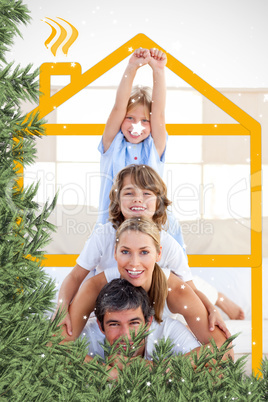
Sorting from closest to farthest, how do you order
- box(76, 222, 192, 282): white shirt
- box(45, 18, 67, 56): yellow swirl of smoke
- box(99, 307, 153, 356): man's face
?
box(99, 307, 153, 356): man's face → box(76, 222, 192, 282): white shirt → box(45, 18, 67, 56): yellow swirl of smoke

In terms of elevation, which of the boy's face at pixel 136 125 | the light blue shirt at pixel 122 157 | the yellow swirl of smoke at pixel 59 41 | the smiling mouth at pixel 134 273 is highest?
the yellow swirl of smoke at pixel 59 41

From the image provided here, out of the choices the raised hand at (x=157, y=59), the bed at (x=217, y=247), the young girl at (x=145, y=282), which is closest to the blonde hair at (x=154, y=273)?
the young girl at (x=145, y=282)

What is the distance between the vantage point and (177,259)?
107 centimetres

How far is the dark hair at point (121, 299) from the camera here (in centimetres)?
96

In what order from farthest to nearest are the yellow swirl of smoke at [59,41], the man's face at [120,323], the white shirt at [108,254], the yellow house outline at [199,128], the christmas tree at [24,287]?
the yellow swirl of smoke at [59,41] → the yellow house outline at [199,128] → the white shirt at [108,254] → the man's face at [120,323] → the christmas tree at [24,287]

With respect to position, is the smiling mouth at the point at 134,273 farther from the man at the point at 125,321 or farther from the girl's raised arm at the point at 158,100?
the girl's raised arm at the point at 158,100

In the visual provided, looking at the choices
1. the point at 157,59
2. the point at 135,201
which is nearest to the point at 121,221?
the point at 135,201

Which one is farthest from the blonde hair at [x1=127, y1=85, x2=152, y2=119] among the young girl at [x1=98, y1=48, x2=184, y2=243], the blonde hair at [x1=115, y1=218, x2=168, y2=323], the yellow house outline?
the blonde hair at [x1=115, y1=218, x2=168, y2=323]

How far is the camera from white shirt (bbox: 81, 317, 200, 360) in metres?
0.99

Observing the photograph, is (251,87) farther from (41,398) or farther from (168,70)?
(41,398)

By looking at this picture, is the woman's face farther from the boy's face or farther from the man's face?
the boy's face

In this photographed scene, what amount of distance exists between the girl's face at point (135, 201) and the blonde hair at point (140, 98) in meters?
0.17

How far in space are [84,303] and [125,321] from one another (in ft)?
0.36

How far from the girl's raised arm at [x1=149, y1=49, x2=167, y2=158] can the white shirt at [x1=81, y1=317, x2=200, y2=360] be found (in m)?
0.39
